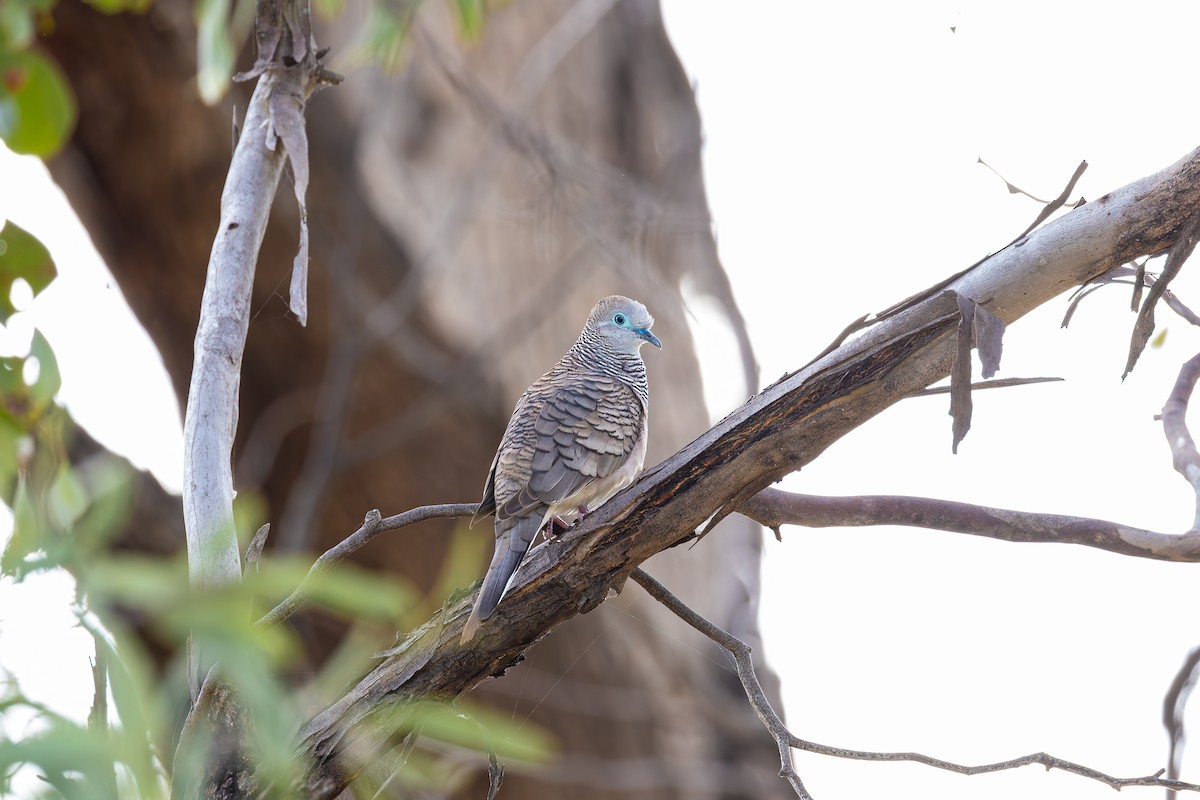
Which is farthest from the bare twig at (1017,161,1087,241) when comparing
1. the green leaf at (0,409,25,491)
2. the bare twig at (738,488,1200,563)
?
the green leaf at (0,409,25,491)

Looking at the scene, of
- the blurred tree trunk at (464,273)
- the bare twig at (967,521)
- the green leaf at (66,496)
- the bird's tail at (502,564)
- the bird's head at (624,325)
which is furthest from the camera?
the blurred tree trunk at (464,273)

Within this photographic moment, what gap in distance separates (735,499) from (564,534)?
0.29 meters

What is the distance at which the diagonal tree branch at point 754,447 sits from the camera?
5.03 feet

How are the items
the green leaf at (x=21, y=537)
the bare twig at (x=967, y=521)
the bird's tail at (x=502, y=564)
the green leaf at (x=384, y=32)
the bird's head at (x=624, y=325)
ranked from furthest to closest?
the bird's head at (x=624, y=325) → the green leaf at (x=384, y=32) → the bird's tail at (x=502, y=564) → the bare twig at (x=967, y=521) → the green leaf at (x=21, y=537)

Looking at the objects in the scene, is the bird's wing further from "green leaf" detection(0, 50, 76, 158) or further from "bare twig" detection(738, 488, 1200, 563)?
"green leaf" detection(0, 50, 76, 158)

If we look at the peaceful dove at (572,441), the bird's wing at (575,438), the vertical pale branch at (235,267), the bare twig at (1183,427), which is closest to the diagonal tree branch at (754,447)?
the peaceful dove at (572,441)

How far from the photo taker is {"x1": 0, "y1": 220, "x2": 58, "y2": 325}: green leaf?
193 centimetres

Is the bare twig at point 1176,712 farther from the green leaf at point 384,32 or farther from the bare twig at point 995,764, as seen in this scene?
the green leaf at point 384,32

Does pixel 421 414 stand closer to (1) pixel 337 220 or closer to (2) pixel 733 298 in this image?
(1) pixel 337 220

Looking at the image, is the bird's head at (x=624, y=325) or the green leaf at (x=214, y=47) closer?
the green leaf at (x=214, y=47)

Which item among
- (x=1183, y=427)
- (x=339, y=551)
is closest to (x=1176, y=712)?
(x=1183, y=427)

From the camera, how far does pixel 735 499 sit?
1705mm

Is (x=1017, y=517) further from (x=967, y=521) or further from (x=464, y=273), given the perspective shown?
(x=464, y=273)

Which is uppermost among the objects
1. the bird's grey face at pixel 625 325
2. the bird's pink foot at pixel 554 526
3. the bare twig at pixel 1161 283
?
the bird's grey face at pixel 625 325
